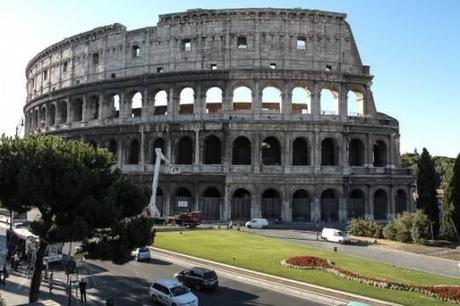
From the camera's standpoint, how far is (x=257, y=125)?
48562 millimetres

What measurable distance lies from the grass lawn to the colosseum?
407 inches

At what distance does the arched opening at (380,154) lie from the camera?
172ft

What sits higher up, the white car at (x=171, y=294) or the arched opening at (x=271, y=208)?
the arched opening at (x=271, y=208)

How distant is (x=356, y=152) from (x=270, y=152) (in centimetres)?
999

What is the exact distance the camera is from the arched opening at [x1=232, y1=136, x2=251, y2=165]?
170 ft

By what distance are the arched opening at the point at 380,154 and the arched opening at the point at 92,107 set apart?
A: 34590mm

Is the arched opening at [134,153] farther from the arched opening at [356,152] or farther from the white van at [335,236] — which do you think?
the white van at [335,236]

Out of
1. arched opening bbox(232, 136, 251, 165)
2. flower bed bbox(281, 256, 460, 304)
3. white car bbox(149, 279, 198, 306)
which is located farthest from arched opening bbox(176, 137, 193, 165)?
white car bbox(149, 279, 198, 306)

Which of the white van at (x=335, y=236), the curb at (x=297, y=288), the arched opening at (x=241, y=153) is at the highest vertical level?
the arched opening at (x=241, y=153)

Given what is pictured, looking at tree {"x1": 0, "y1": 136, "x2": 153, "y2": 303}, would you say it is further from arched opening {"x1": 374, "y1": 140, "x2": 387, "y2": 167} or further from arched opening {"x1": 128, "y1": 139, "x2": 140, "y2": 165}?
→ arched opening {"x1": 374, "y1": 140, "x2": 387, "y2": 167}

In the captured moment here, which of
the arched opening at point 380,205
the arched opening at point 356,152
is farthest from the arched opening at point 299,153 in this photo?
the arched opening at point 380,205

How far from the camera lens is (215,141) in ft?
171

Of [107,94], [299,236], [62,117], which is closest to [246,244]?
[299,236]

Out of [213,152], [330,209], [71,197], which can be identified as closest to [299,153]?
[330,209]
